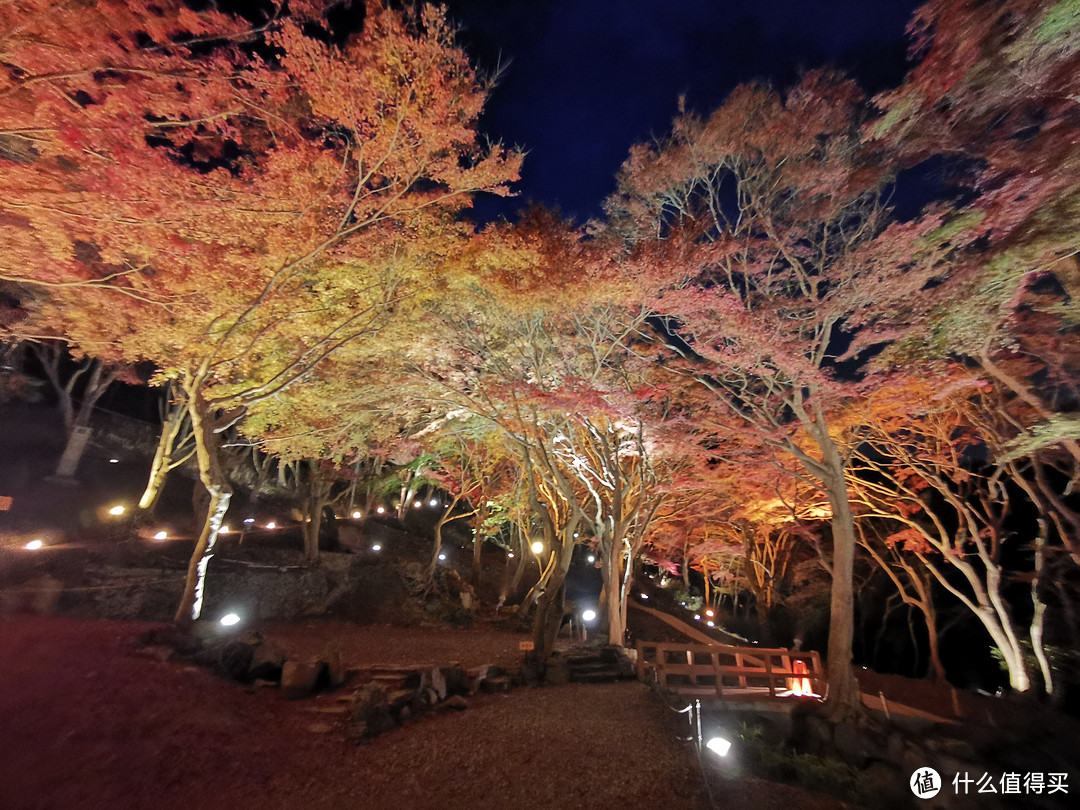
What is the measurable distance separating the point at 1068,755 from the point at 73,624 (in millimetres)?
15344

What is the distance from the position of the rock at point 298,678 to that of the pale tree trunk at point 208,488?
7.84 feet

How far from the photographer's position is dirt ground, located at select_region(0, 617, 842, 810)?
429 cm

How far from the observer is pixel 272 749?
550 cm

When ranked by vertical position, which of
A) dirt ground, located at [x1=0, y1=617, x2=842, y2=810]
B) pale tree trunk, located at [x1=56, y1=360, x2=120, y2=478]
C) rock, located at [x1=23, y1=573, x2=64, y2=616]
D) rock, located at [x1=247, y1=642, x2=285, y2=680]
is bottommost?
dirt ground, located at [x1=0, y1=617, x2=842, y2=810]

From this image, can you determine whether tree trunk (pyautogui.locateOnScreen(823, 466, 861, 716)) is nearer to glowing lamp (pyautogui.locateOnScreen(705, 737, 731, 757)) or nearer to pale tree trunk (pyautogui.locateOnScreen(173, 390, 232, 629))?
glowing lamp (pyautogui.locateOnScreen(705, 737, 731, 757))

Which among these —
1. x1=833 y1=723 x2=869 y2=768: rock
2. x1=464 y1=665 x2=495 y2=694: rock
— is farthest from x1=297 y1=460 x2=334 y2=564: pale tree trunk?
x1=833 y1=723 x2=869 y2=768: rock

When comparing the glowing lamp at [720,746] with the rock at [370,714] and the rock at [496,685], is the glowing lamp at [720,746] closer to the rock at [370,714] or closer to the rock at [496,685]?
the rock at [496,685]

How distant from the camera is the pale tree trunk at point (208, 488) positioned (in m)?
8.50

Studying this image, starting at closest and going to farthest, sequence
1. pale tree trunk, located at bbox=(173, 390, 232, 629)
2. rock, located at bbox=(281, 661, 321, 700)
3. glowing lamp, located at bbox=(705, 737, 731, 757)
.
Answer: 1. glowing lamp, located at bbox=(705, 737, 731, 757)
2. rock, located at bbox=(281, 661, 321, 700)
3. pale tree trunk, located at bbox=(173, 390, 232, 629)

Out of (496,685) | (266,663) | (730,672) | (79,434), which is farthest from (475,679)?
(79,434)

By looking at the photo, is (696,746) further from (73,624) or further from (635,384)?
(73,624)

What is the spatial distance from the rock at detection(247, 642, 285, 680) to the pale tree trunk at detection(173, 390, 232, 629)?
1794mm

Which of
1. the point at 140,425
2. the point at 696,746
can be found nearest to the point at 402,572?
the point at 696,746

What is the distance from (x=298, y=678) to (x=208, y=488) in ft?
12.4
